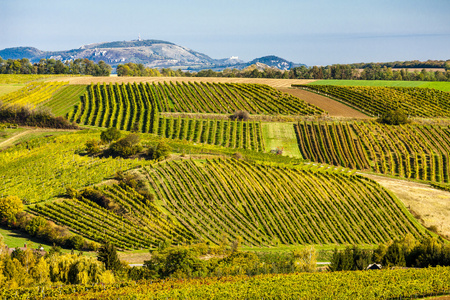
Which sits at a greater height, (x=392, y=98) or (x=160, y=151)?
(x=392, y=98)

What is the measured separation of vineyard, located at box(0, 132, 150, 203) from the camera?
70.4 meters

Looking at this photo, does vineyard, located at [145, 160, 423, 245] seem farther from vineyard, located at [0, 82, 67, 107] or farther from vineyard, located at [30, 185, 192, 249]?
vineyard, located at [0, 82, 67, 107]

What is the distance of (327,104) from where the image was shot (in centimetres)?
12369

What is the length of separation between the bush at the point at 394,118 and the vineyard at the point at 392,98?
539 centimetres

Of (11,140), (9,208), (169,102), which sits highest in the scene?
(169,102)

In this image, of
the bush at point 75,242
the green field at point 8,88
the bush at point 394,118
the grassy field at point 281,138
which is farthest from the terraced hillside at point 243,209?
the green field at point 8,88

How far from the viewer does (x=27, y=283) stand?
1788 inches

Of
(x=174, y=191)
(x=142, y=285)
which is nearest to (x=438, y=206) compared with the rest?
(x=174, y=191)

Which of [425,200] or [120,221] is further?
[425,200]

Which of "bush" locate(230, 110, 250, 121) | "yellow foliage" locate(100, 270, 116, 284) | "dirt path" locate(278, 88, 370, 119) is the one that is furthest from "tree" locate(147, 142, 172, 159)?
"dirt path" locate(278, 88, 370, 119)

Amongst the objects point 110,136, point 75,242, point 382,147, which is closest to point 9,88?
point 110,136

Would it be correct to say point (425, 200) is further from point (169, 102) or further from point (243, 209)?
point (169, 102)

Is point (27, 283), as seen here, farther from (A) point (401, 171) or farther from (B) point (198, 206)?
(A) point (401, 171)

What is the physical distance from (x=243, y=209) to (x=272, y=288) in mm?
25521
